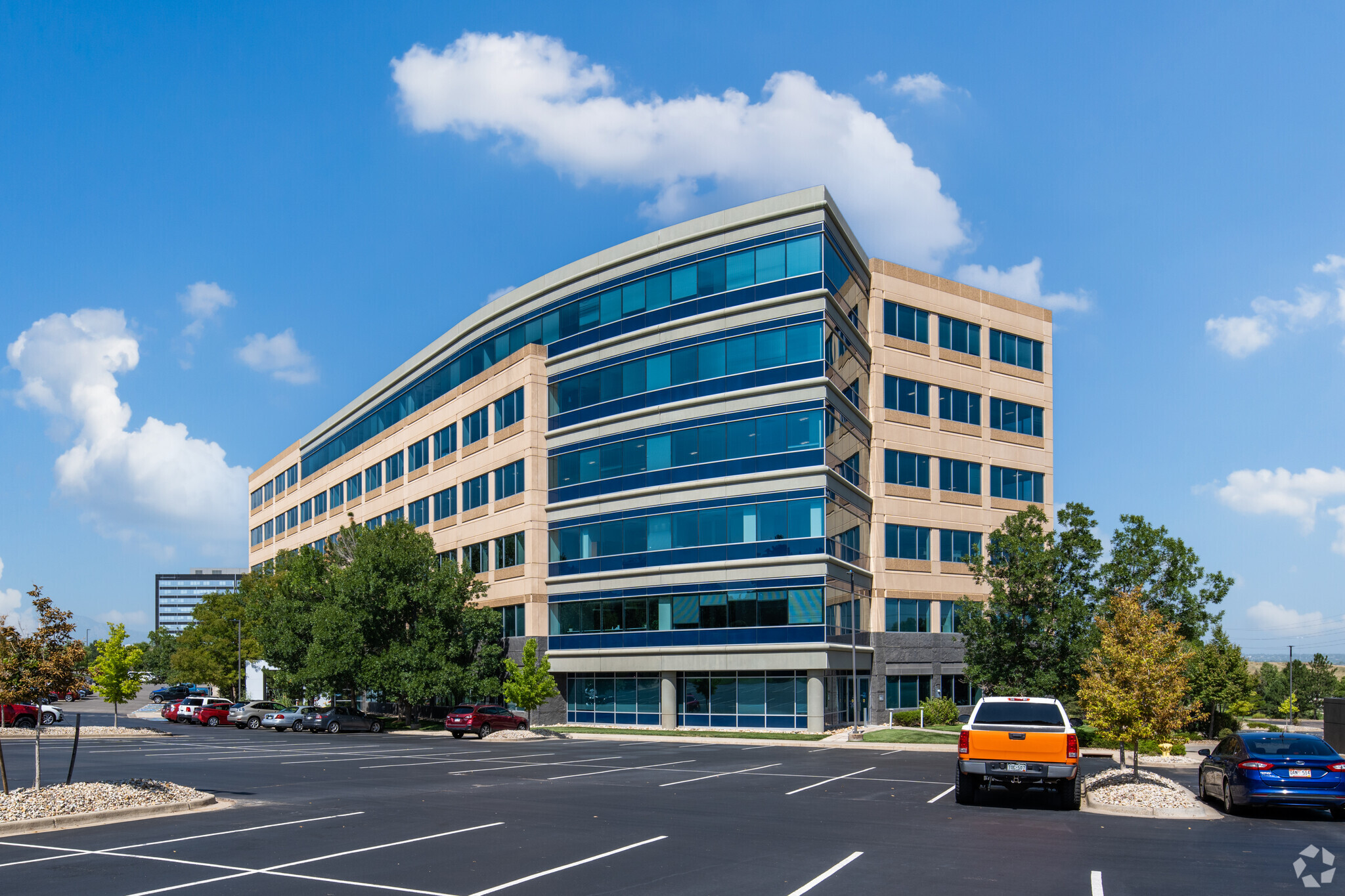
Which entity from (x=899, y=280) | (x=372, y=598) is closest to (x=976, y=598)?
(x=899, y=280)

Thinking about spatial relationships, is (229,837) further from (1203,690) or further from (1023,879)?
(1203,690)

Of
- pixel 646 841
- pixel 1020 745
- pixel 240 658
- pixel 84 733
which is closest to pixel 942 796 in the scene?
pixel 1020 745

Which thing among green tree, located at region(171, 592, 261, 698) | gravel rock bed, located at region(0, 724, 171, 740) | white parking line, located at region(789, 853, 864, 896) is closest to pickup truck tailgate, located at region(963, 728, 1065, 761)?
white parking line, located at region(789, 853, 864, 896)

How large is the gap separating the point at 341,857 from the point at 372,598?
41922mm

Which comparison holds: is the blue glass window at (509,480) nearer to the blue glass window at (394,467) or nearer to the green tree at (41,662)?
the blue glass window at (394,467)

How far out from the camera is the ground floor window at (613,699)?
51406 millimetres

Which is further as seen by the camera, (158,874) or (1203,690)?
(1203,690)

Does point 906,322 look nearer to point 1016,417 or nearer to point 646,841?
point 1016,417

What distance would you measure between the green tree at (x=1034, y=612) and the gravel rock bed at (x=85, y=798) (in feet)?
103

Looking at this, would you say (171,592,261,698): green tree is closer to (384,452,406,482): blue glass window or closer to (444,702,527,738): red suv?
(384,452,406,482): blue glass window

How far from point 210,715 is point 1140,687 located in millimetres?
57055

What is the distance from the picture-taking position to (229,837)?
15859 millimetres

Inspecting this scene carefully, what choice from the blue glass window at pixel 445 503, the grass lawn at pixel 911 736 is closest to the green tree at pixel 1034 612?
the grass lawn at pixel 911 736

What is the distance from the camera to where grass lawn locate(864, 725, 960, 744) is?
130 ft
